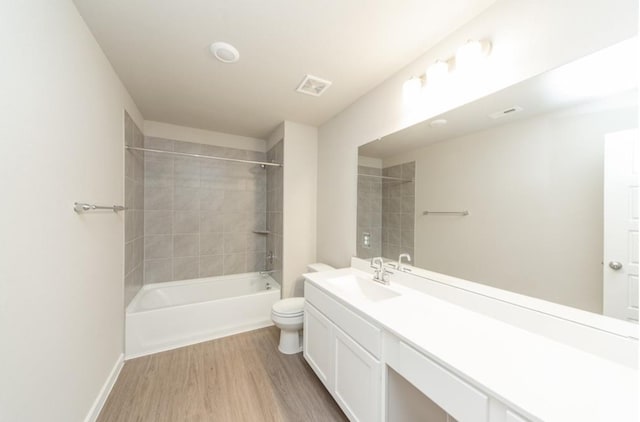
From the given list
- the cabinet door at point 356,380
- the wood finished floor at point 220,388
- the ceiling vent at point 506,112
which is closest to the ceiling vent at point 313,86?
the ceiling vent at point 506,112

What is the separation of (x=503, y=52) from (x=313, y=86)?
4.26 feet

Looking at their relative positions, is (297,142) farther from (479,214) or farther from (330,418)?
(330,418)

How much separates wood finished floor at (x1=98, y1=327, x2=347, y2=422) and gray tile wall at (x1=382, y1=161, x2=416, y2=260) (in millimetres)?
1166

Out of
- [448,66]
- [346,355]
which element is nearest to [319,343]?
[346,355]

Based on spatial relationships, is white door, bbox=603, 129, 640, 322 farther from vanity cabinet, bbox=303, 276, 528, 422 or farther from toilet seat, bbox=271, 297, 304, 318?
toilet seat, bbox=271, 297, 304, 318

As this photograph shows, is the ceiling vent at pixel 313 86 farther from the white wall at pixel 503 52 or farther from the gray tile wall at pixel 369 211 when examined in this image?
the gray tile wall at pixel 369 211

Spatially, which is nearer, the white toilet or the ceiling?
the ceiling

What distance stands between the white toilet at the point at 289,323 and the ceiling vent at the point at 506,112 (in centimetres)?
200

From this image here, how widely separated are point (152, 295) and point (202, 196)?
1.28 meters

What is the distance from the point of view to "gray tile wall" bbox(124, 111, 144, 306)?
6.83ft

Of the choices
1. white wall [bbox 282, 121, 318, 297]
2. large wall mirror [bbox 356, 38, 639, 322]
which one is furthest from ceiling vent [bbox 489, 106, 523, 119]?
white wall [bbox 282, 121, 318, 297]

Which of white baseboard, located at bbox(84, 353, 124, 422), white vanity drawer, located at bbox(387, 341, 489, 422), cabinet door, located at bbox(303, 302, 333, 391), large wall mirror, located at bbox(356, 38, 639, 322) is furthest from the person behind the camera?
cabinet door, located at bbox(303, 302, 333, 391)

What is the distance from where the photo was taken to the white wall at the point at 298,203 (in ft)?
8.96

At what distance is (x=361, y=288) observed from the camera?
182cm
